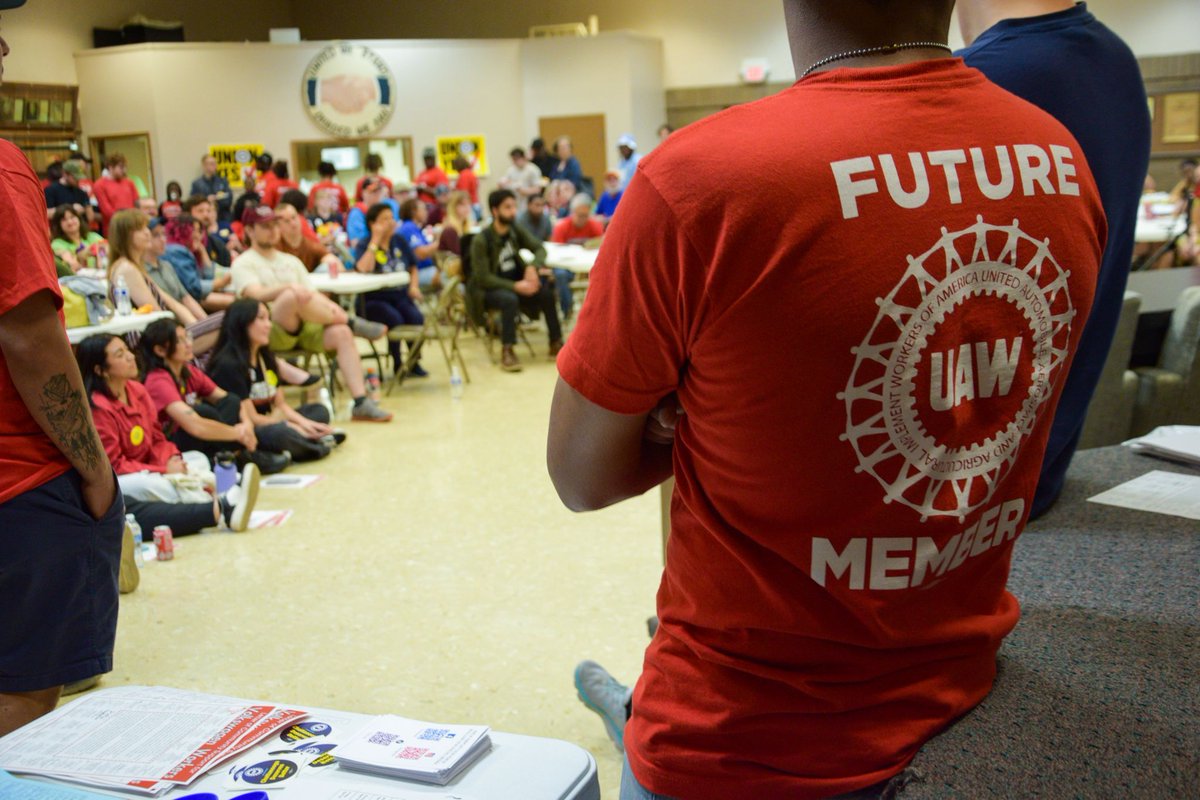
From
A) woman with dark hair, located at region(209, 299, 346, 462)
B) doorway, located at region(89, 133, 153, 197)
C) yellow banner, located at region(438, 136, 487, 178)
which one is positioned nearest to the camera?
woman with dark hair, located at region(209, 299, 346, 462)

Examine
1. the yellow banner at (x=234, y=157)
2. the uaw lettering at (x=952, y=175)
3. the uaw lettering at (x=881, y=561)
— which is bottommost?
the uaw lettering at (x=881, y=561)

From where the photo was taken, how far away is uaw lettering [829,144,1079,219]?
890 millimetres

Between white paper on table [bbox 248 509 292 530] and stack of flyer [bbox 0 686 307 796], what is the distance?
10.4 feet

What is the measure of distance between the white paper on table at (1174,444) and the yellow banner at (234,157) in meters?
14.6

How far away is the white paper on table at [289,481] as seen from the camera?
17.8ft

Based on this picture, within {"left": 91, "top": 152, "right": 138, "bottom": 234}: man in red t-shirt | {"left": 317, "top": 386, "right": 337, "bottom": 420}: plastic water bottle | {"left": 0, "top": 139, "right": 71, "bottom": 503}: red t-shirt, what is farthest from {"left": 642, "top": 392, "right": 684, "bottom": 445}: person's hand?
{"left": 91, "top": 152, "right": 138, "bottom": 234}: man in red t-shirt

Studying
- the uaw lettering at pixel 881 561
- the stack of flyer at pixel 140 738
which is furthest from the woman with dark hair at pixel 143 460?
the uaw lettering at pixel 881 561

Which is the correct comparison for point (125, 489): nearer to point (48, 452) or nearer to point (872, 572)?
point (48, 452)

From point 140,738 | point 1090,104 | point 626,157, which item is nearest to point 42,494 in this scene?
point 140,738

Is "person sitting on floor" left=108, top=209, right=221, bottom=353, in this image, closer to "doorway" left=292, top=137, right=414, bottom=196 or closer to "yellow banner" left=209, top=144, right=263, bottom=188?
"yellow banner" left=209, top=144, right=263, bottom=188

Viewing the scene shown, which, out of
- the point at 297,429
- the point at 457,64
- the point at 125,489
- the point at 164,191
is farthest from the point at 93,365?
the point at 457,64

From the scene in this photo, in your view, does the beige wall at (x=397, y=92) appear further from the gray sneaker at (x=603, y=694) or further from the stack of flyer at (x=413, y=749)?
the stack of flyer at (x=413, y=749)

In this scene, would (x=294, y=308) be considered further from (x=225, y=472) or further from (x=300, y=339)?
(x=225, y=472)

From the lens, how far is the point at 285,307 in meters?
6.68
